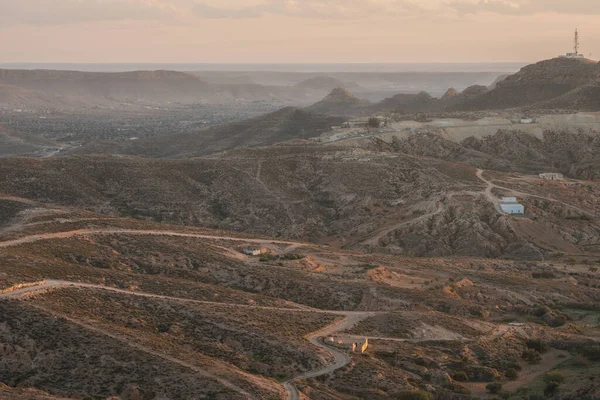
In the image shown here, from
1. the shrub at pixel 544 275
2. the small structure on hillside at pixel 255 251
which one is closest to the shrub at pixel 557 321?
the shrub at pixel 544 275

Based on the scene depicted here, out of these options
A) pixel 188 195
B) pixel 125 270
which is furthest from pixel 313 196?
pixel 125 270

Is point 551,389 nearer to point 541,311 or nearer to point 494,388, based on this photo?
point 494,388

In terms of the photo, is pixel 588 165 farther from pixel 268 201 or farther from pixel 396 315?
pixel 396 315

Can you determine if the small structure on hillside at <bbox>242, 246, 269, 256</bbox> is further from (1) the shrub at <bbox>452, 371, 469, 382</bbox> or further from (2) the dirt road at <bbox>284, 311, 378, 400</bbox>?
(1) the shrub at <bbox>452, 371, 469, 382</bbox>

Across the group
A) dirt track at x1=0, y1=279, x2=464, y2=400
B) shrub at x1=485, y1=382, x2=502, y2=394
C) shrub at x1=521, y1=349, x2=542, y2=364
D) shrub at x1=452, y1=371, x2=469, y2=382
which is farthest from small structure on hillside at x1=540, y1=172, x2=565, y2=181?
shrub at x1=485, y1=382, x2=502, y2=394

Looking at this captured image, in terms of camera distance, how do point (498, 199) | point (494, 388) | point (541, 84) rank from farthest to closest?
point (541, 84), point (498, 199), point (494, 388)

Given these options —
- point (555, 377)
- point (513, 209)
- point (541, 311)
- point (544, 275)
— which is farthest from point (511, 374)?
point (513, 209)

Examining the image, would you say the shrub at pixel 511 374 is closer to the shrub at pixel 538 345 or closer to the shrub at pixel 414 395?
the shrub at pixel 538 345
